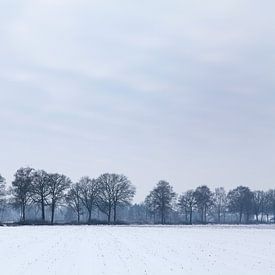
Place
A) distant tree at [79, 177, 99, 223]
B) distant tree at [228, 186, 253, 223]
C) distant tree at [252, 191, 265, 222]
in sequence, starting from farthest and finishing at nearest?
distant tree at [252, 191, 265, 222] < distant tree at [228, 186, 253, 223] < distant tree at [79, 177, 99, 223]

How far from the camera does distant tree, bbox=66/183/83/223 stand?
137 meters

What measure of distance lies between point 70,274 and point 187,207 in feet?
450

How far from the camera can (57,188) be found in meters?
128

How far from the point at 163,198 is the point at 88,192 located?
778 inches

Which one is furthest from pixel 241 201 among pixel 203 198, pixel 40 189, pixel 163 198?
pixel 40 189

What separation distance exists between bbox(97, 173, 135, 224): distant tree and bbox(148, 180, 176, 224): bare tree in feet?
22.2

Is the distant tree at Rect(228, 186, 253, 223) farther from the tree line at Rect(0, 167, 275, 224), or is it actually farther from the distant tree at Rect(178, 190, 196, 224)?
the distant tree at Rect(178, 190, 196, 224)

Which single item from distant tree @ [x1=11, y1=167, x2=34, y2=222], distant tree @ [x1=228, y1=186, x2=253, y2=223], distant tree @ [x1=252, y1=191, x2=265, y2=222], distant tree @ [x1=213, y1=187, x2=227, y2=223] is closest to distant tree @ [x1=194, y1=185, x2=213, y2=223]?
distant tree @ [x1=228, y1=186, x2=253, y2=223]

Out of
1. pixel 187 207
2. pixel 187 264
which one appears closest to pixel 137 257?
pixel 187 264

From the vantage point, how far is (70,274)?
22938 millimetres

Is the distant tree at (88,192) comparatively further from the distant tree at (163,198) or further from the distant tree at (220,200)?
the distant tree at (220,200)

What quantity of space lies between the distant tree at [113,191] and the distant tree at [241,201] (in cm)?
4287

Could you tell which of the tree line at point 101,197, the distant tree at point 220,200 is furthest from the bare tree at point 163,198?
the distant tree at point 220,200

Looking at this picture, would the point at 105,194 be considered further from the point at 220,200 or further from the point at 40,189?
the point at 220,200
